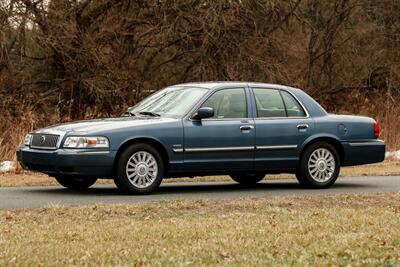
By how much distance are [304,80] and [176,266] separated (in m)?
22.7

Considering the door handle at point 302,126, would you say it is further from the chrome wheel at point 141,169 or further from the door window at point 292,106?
the chrome wheel at point 141,169

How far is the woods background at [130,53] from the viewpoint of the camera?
2239 centimetres

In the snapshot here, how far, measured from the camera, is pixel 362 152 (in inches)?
544

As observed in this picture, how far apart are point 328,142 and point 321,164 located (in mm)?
363

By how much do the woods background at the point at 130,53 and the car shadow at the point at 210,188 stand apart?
656cm

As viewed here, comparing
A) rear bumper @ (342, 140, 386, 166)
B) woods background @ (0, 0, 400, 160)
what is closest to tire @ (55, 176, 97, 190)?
rear bumper @ (342, 140, 386, 166)

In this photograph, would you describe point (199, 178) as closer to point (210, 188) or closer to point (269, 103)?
point (210, 188)

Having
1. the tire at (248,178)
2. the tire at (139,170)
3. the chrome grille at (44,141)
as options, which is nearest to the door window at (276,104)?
the tire at (248,178)

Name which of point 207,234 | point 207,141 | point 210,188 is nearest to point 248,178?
point 210,188

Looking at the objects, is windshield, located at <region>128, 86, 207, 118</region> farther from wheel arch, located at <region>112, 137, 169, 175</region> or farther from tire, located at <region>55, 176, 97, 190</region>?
tire, located at <region>55, 176, 97, 190</region>

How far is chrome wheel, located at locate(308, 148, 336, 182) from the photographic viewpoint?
13422 mm

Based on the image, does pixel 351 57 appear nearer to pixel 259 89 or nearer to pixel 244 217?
pixel 259 89

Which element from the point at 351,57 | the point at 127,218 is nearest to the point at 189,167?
the point at 127,218

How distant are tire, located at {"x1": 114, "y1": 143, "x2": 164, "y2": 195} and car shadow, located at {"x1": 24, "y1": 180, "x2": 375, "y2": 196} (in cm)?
27
